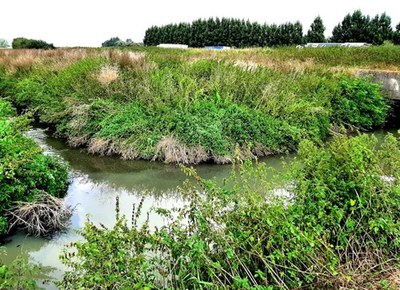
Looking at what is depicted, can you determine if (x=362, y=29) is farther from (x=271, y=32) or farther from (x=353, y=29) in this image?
(x=271, y=32)

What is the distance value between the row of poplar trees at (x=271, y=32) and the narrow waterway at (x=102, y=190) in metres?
29.7

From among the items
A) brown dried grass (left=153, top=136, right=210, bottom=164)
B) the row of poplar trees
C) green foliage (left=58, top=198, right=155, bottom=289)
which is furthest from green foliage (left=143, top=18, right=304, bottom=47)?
green foliage (left=58, top=198, right=155, bottom=289)

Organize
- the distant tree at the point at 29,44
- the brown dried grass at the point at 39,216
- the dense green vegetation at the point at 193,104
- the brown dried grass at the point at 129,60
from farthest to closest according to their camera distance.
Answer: the distant tree at the point at 29,44, the brown dried grass at the point at 129,60, the dense green vegetation at the point at 193,104, the brown dried grass at the point at 39,216

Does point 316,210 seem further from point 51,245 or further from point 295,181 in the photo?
point 51,245

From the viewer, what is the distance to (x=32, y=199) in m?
4.95

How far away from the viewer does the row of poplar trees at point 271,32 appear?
34.1 m

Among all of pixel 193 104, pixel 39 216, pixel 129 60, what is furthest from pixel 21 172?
pixel 129 60

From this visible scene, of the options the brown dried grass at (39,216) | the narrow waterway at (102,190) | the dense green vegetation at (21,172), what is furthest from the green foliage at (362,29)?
the brown dried grass at (39,216)

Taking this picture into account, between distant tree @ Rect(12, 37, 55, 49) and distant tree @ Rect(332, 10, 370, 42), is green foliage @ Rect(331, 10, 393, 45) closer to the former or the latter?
distant tree @ Rect(332, 10, 370, 42)

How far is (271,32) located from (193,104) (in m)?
30.9

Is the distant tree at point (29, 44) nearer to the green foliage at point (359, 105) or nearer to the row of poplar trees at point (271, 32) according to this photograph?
the row of poplar trees at point (271, 32)

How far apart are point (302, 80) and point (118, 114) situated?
15.2 ft

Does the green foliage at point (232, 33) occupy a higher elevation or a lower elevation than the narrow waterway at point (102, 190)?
higher

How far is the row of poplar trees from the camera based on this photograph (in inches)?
1341
